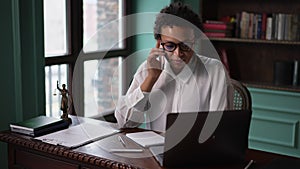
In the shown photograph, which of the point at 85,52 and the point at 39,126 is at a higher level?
the point at 85,52

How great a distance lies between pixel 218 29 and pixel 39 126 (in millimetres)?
2261

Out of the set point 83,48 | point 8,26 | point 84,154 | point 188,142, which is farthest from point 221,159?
point 83,48

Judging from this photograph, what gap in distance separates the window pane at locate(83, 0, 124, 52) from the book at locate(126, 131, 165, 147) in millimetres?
1517

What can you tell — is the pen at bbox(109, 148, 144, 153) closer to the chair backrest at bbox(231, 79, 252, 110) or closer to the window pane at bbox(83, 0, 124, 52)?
the chair backrest at bbox(231, 79, 252, 110)

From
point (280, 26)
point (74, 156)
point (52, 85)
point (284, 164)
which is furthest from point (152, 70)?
point (280, 26)

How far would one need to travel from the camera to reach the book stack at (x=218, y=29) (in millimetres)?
3674

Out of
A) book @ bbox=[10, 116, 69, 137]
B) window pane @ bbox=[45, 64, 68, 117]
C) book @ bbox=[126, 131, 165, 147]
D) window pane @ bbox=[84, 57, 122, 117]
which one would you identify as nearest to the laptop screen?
book @ bbox=[126, 131, 165, 147]

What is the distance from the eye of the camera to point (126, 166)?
4.77ft

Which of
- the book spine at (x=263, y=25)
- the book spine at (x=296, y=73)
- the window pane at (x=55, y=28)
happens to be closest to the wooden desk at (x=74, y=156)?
the window pane at (x=55, y=28)

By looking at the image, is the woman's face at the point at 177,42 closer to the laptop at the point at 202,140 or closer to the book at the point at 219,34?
the laptop at the point at 202,140

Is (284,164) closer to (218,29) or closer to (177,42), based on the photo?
(177,42)

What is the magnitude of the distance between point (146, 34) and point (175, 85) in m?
1.75

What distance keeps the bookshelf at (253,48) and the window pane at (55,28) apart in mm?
1320

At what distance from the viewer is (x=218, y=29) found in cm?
370
